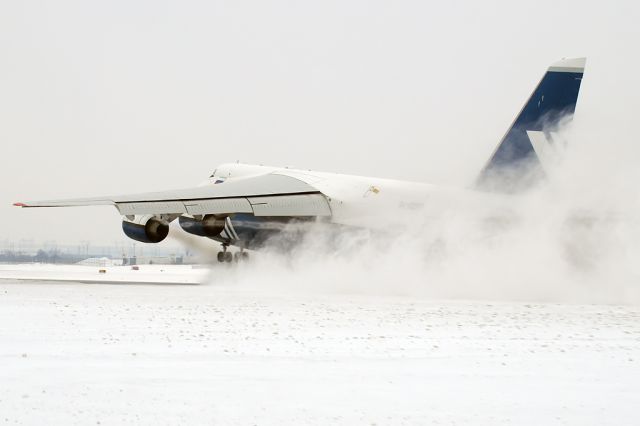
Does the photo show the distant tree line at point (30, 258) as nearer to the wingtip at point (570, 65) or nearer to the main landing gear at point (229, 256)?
the main landing gear at point (229, 256)

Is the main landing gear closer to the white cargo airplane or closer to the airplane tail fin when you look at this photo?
the white cargo airplane

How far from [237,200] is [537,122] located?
29.4 ft

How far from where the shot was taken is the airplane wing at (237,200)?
2239 centimetres

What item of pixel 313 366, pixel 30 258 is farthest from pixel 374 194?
pixel 30 258

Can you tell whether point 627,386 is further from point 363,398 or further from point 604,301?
point 604,301

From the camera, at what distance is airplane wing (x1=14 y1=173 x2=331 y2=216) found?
22.4 m

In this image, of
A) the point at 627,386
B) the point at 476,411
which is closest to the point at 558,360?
the point at 627,386

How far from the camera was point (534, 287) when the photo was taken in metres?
18.8

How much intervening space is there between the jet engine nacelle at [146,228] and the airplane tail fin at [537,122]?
9723 mm

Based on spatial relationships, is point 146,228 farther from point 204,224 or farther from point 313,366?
point 313,366

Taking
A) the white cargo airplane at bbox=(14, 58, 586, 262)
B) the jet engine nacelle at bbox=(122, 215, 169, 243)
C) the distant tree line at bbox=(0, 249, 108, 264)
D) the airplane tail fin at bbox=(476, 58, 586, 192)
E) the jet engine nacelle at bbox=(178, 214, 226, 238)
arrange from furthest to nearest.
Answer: the distant tree line at bbox=(0, 249, 108, 264) → the jet engine nacelle at bbox=(178, 214, 226, 238) → the jet engine nacelle at bbox=(122, 215, 169, 243) → the airplane tail fin at bbox=(476, 58, 586, 192) → the white cargo airplane at bbox=(14, 58, 586, 262)

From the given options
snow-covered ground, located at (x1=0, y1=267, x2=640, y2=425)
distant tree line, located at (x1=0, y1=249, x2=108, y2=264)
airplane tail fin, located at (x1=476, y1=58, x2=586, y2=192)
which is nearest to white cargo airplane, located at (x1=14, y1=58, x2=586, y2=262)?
airplane tail fin, located at (x1=476, y1=58, x2=586, y2=192)

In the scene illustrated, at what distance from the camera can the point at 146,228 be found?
2438cm

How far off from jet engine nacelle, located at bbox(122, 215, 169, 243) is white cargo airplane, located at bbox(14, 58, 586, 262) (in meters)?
0.03
